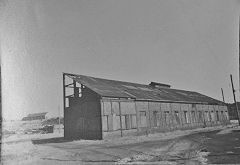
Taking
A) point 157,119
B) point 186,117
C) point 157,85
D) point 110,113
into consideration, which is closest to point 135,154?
point 110,113

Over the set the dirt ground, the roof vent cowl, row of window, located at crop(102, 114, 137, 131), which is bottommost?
the dirt ground

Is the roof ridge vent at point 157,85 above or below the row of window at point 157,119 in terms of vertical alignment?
above

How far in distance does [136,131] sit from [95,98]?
579 cm

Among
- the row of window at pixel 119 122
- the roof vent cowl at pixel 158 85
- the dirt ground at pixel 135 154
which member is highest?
the roof vent cowl at pixel 158 85

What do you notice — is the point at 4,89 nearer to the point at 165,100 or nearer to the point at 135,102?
the point at 135,102

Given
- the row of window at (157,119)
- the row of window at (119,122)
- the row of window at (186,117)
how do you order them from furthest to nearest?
the row of window at (186,117) → the row of window at (157,119) → the row of window at (119,122)

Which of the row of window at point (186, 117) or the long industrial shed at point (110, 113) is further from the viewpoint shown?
the row of window at point (186, 117)

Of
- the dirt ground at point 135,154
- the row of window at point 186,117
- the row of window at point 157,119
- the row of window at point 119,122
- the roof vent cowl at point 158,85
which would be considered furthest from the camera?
the roof vent cowl at point 158,85

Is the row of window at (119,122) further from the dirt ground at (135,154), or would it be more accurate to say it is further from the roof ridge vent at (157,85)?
the roof ridge vent at (157,85)

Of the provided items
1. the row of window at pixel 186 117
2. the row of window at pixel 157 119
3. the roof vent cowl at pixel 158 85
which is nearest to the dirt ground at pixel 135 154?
the row of window at pixel 157 119

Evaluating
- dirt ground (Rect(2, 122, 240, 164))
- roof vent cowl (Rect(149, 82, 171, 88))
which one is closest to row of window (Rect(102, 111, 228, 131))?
dirt ground (Rect(2, 122, 240, 164))

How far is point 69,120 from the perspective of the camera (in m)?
23.0

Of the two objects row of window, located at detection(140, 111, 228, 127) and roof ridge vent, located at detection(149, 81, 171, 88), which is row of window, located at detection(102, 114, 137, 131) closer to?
row of window, located at detection(140, 111, 228, 127)

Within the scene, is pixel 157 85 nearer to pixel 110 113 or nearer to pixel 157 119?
pixel 157 119
